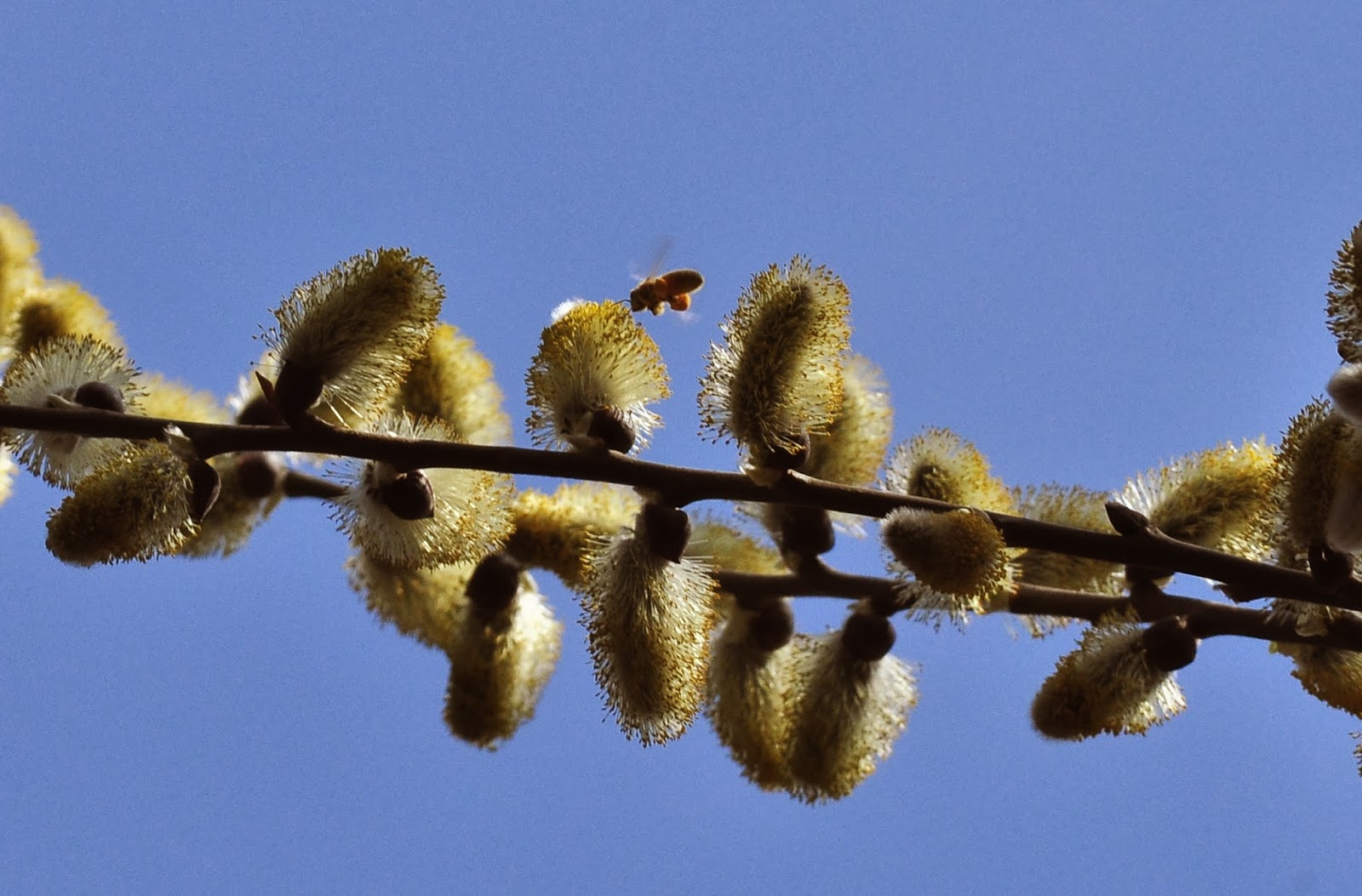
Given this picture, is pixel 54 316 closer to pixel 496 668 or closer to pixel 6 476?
pixel 6 476

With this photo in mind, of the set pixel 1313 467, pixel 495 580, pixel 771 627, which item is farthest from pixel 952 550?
pixel 495 580

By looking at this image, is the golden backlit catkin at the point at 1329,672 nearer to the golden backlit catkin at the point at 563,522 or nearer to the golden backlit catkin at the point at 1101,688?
the golden backlit catkin at the point at 1101,688

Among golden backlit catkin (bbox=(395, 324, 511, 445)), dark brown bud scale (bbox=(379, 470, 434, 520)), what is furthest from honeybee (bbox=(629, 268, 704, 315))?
dark brown bud scale (bbox=(379, 470, 434, 520))

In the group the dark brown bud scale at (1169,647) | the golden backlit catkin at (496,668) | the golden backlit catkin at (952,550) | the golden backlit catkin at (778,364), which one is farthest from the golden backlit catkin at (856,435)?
the golden backlit catkin at (496,668)

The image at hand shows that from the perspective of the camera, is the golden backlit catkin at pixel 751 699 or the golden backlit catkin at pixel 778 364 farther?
the golden backlit catkin at pixel 751 699

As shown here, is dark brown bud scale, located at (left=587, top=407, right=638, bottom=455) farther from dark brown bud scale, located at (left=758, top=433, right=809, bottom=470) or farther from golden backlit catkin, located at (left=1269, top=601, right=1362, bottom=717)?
golden backlit catkin, located at (left=1269, top=601, right=1362, bottom=717)

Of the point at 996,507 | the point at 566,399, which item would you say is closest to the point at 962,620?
the point at 996,507
